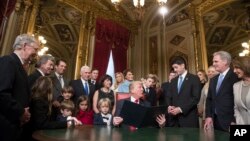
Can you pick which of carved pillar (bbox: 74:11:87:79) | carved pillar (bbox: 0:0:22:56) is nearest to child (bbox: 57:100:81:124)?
carved pillar (bbox: 0:0:22:56)

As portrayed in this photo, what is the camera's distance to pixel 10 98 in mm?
2014

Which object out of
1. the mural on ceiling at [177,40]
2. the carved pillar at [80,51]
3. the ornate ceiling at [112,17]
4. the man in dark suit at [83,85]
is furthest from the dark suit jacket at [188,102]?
the mural on ceiling at [177,40]

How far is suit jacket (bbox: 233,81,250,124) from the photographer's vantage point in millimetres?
2788

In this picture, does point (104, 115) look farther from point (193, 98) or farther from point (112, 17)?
point (112, 17)

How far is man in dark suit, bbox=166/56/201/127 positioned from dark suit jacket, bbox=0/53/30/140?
91.4 inches

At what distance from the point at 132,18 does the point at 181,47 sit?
8.94ft

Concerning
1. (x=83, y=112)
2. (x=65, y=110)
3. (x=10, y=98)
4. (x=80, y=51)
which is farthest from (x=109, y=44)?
(x=10, y=98)

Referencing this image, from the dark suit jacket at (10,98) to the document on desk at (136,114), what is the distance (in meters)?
1.03

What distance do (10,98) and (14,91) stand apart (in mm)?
218

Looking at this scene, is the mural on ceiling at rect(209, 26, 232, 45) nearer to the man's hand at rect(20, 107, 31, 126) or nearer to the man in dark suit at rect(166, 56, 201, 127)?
the man in dark suit at rect(166, 56, 201, 127)

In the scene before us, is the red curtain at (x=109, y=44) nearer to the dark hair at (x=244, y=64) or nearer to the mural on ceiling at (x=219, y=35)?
the mural on ceiling at (x=219, y=35)

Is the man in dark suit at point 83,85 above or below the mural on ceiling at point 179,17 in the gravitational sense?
below

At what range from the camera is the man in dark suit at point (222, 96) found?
10.3 ft

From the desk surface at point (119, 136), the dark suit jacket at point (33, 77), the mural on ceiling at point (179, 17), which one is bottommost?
the desk surface at point (119, 136)
